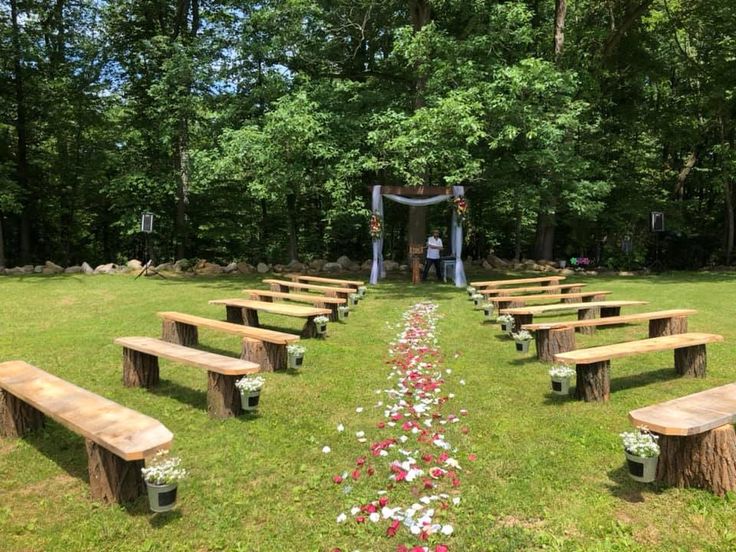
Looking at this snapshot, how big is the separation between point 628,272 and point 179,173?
1633 centimetres

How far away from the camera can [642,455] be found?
3.19m

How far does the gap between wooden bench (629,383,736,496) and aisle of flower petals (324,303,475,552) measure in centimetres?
126

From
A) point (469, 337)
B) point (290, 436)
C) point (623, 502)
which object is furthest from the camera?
point (469, 337)

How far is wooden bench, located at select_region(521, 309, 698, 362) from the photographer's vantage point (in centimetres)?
639

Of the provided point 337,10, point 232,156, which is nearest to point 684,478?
point 232,156

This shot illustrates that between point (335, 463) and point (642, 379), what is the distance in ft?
12.4

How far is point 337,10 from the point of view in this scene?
16344 mm

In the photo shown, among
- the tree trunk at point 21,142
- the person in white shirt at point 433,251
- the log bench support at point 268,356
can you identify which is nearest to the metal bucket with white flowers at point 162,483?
the log bench support at point 268,356

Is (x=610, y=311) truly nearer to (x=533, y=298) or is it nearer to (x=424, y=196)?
(x=533, y=298)

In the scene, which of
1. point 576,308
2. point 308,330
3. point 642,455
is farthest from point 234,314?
point 642,455

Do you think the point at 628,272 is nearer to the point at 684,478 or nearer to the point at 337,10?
the point at 337,10

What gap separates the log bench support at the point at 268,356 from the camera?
5.96m

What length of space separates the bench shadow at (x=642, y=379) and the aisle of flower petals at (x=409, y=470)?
5.39 feet

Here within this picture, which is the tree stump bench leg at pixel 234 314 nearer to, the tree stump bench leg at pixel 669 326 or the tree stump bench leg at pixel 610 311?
the tree stump bench leg at pixel 610 311
